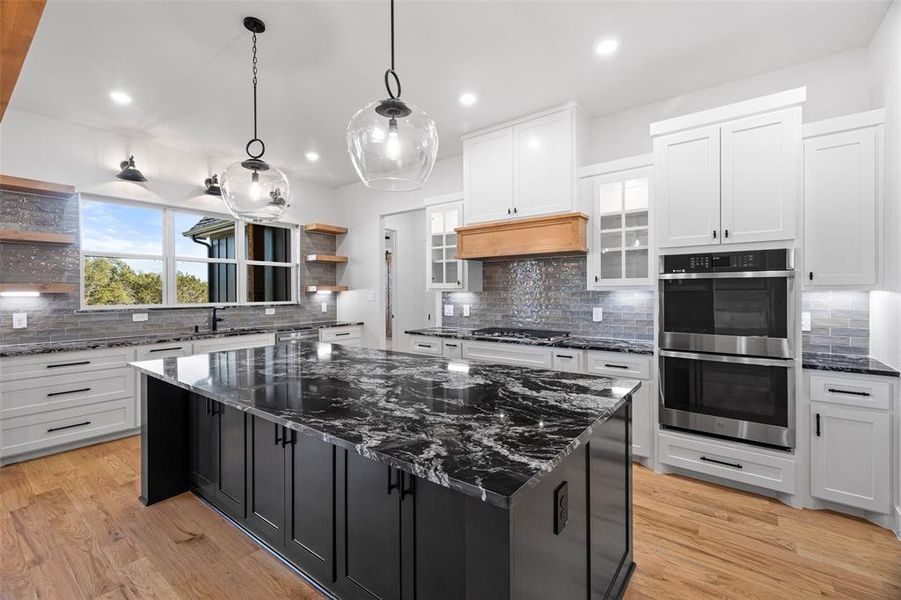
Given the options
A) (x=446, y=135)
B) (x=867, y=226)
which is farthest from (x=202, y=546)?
(x=867, y=226)

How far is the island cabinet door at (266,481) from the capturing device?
6.44 feet

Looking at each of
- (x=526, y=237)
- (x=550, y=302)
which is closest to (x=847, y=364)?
(x=550, y=302)

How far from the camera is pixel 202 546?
2201 mm

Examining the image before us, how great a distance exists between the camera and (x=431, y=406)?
1599 millimetres

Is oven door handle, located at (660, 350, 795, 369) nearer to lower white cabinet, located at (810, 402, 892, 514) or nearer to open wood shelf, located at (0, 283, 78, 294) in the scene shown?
lower white cabinet, located at (810, 402, 892, 514)

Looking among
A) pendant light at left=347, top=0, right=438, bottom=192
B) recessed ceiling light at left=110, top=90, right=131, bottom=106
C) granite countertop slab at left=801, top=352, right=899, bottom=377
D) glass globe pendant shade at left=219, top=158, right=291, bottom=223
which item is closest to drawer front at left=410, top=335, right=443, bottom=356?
glass globe pendant shade at left=219, top=158, right=291, bottom=223

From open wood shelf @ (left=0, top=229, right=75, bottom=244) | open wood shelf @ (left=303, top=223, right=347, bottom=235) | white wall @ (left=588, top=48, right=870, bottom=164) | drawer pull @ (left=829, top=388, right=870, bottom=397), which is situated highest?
white wall @ (left=588, top=48, right=870, bottom=164)

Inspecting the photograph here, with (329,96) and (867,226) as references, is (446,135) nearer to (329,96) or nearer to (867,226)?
(329,96)

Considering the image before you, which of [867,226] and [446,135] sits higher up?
[446,135]

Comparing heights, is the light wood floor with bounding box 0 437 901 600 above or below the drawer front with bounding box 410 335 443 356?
below

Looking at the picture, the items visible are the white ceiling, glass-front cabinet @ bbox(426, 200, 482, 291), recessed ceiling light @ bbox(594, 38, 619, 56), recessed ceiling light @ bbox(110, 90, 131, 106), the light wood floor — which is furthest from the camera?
glass-front cabinet @ bbox(426, 200, 482, 291)

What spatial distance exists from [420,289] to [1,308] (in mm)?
5019

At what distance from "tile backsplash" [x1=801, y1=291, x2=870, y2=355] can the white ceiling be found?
168 cm

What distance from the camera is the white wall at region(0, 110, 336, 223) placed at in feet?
11.8
